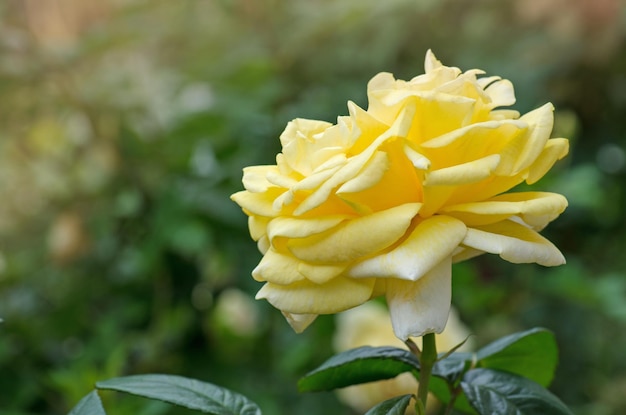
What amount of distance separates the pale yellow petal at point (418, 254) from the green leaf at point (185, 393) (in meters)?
0.09

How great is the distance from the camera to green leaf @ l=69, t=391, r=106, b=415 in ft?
0.98

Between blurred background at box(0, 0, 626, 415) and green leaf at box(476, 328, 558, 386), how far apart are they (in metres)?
0.32

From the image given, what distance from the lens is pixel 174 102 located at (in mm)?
1079

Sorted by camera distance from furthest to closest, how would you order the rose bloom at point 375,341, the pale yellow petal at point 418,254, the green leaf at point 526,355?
the rose bloom at point 375,341 → the green leaf at point 526,355 → the pale yellow petal at point 418,254

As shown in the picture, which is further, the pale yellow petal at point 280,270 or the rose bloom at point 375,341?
the rose bloom at point 375,341

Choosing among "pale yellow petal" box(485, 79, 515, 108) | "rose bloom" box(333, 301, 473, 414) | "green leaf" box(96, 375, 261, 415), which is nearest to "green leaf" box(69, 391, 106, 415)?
"green leaf" box(96, 375, 261, 415)

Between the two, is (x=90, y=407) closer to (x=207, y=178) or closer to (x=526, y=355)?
(x=526, y=355)

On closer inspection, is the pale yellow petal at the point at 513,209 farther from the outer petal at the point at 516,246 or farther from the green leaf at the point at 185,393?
the green leaf at the point at 185,393

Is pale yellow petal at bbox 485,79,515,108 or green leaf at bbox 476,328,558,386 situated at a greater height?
pale yellow petal at bbox 485,79,515,108

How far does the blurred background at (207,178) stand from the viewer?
34.2 inches

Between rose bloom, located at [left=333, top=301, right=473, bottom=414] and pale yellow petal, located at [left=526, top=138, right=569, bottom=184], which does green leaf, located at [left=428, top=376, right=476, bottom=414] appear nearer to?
pale yellow petal, located at [left=526, top=138, right=569, bottom=184]

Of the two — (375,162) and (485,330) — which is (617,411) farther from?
(375,162)

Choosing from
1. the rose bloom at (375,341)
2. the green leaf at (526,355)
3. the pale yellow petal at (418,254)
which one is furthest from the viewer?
the rose bloom at (375,341)

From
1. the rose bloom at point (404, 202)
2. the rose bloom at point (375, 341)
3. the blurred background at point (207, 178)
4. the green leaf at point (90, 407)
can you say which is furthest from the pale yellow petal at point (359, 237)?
the rose bloom at point (375, 341)
